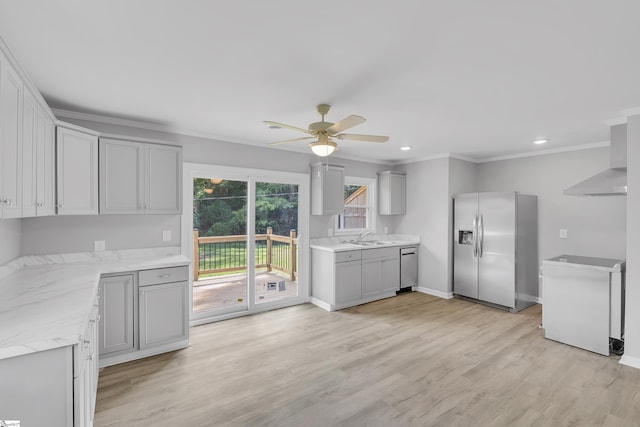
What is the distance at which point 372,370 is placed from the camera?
9.37 ft

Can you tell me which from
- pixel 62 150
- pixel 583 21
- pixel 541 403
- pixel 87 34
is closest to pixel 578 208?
pixel 541 403

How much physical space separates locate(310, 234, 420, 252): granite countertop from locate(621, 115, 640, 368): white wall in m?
A: 2.89

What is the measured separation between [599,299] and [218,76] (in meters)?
4.29

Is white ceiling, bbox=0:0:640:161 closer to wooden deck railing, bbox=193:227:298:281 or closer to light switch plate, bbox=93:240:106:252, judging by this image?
light switch plate, bbox=93:240:106:252

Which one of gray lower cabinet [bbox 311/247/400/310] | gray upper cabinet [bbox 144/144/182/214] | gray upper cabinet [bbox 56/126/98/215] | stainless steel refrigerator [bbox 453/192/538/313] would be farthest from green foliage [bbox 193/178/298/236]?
stainless steel refrigerator [bbox 453/192/538/313]

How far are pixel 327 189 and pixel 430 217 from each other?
201 cm

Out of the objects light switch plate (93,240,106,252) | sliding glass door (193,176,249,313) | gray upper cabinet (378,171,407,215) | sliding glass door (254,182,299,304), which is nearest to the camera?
light switch plate (93,240,106,252)

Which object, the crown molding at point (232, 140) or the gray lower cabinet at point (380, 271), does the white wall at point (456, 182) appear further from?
the gray lower cabinet at point (380, 271)

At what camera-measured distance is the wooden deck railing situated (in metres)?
4.04

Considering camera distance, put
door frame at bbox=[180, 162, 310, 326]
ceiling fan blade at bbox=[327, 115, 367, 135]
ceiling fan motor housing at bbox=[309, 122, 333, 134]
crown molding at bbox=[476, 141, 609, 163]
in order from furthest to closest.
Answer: crown molding at bbox=[476, 141, 609, 163] → door frame at bbox=[180, 162, 310, 326] → ceiling fan motor housing at bbox=[309, 122, 333, 134] → ceiling fan blade at bbox=[327, 115, 367, 135]

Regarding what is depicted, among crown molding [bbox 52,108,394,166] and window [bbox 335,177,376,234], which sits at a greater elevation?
crown molding [bbox 52,108,394,166]

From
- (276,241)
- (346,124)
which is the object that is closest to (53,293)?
(346,124)

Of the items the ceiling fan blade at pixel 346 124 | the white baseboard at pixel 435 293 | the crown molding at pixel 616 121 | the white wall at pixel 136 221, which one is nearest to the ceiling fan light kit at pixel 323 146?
the ceiling fan blade at pixel 346 124

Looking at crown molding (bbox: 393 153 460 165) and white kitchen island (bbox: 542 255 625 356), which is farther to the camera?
crown molding (bbox: 393 153 460 165)
